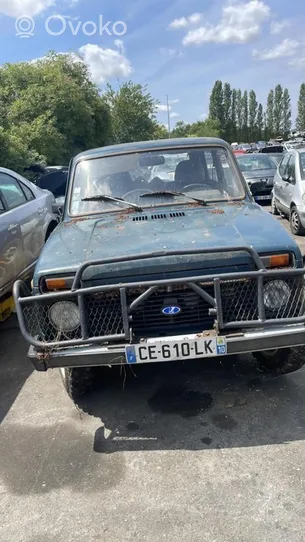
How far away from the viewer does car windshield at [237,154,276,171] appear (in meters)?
13.5

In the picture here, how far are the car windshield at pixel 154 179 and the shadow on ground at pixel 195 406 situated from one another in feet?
4.72

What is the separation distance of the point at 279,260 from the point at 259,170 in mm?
10852

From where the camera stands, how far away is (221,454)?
2934 millimetres

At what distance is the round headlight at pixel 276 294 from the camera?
3.01 m

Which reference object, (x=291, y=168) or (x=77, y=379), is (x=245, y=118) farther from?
(x=77, y=379)

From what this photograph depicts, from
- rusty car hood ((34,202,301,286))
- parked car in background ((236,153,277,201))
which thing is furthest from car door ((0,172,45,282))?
parked car in background ((236,153,277,201))

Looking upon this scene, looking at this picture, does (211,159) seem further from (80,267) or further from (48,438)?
(48,438)

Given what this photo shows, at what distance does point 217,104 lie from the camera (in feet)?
321

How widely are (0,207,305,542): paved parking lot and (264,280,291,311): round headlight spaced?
842mm

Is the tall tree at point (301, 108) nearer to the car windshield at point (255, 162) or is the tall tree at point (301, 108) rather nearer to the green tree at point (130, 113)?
the green tree at point (130, 113)

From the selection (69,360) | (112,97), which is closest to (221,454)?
(69,360)

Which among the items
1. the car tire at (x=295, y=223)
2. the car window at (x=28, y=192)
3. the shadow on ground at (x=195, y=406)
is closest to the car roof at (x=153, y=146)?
the car window at (x=28, y=192)

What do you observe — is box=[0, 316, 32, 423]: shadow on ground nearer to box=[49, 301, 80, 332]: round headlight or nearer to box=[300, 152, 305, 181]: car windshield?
box=[49, 301, 80, 332]: round headlight

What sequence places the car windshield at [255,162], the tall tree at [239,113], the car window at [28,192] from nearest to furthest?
the car window at [28,192] → the car windshield at [255,162] → the tall tree at [239,113]
